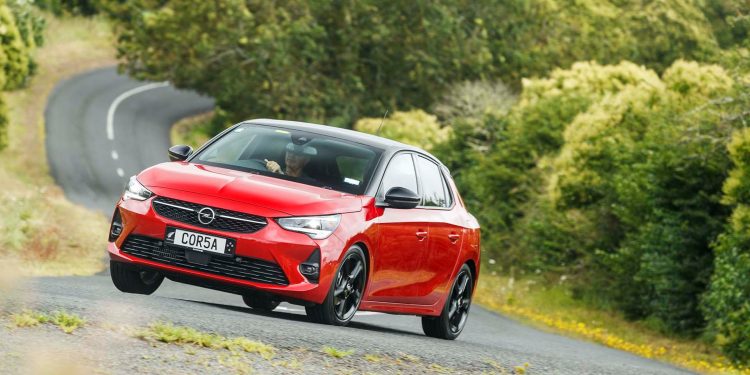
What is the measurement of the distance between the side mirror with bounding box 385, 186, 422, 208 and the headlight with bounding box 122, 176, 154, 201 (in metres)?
2.01

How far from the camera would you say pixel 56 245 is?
25109 mm

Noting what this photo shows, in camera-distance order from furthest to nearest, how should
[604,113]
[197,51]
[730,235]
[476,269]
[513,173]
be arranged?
[197,51], [513,173], [604,113], [730,235], [476,269]

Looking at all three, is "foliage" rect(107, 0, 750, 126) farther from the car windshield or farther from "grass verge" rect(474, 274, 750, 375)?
the car windshield

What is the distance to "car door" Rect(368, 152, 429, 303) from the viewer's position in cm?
1236

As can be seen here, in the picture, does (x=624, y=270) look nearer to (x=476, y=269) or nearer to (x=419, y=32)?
(x=476, y=269)

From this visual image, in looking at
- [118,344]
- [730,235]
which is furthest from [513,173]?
[118,344]

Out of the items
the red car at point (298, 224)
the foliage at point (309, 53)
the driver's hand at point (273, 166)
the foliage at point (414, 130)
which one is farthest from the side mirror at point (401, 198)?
the foliage at point (309, 53)

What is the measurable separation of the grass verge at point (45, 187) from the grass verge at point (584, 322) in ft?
26.1

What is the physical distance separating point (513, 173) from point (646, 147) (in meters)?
10.4

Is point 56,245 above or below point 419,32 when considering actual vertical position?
below

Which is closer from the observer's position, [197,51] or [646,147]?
[646,147]

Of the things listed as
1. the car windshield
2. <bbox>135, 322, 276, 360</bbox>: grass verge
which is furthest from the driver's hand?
<bbox>135, 322, 276, 360</bbox>: grass verge

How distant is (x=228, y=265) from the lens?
449 inches

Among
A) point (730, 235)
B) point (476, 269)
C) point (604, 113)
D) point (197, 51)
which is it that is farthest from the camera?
point (197, 51)
